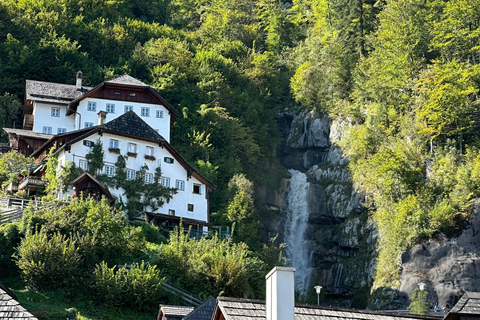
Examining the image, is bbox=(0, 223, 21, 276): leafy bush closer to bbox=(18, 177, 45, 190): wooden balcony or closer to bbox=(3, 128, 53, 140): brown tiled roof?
bbox=(18, 177, 45, 190): wooden balcony

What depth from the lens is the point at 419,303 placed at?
51125 millimetres

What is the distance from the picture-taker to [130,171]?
61.3 meters

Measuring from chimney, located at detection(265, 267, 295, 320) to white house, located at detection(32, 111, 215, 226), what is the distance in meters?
41.7

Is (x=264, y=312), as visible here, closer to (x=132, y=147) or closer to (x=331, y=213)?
(x=132, y=147)

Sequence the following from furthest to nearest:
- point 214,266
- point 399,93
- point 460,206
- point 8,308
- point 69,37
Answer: point 69,37, point 399,93, point 460,206, point 214,266, point 8,308

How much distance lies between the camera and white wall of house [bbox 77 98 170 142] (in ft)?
230

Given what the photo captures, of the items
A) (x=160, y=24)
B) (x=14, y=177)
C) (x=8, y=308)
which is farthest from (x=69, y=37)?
(x=8, y=308)

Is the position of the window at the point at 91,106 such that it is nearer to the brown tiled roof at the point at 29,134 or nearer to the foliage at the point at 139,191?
the brown tiled roof at the point at 29,134

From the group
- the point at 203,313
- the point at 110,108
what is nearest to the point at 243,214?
the point at 110,108

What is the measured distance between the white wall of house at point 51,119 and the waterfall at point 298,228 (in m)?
19.9

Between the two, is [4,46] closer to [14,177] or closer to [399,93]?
[14,177]

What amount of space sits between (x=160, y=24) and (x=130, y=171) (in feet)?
160

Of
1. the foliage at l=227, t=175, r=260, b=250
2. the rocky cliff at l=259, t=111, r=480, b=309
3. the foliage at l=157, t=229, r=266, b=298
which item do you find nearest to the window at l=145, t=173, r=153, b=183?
the foliage at l=227, t=175, r=260, b=250

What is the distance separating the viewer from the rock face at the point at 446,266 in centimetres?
5516
